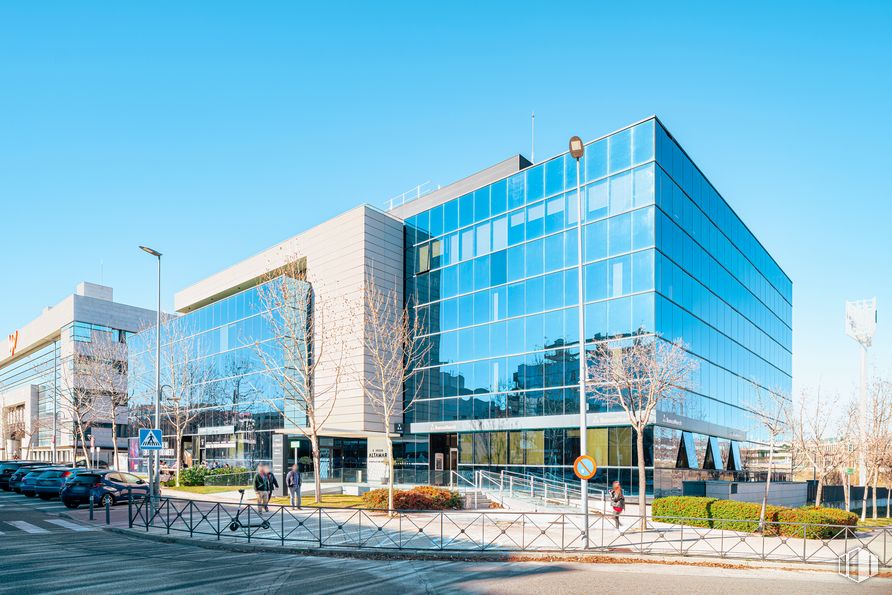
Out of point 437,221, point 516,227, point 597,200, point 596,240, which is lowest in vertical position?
point 596,240

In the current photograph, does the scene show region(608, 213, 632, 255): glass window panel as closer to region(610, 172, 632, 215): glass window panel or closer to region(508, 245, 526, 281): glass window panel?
region(610, 172, 632, 215): glass window panel

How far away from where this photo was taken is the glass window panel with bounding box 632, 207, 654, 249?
32.9 metres

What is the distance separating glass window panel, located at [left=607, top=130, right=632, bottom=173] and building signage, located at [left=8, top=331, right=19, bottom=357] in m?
97.0

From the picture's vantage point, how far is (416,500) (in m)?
27.3

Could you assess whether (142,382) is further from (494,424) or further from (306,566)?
(306,566)

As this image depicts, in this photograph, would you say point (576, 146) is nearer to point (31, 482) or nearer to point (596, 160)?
point (596, 160)

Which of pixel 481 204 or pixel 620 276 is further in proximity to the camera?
pixel 481 204

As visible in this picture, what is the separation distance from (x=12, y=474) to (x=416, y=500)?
31.4 m

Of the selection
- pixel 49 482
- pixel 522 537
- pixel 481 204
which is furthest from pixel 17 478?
pixel 522 537

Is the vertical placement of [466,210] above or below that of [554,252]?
above

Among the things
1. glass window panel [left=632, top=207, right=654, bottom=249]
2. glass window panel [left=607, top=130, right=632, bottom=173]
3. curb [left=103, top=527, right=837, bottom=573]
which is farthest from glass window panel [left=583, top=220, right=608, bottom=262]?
curb [left=103, top=527, right=837, bottom=573]

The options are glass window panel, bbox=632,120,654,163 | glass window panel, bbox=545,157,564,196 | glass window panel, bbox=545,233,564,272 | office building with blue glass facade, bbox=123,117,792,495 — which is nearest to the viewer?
office building with blue glass facade, bbox=123,117,792,495

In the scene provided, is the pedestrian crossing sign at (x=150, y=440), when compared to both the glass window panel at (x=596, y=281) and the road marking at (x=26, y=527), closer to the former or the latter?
the road marking at (x=26, y=527)

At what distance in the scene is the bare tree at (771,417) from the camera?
28028 mm
